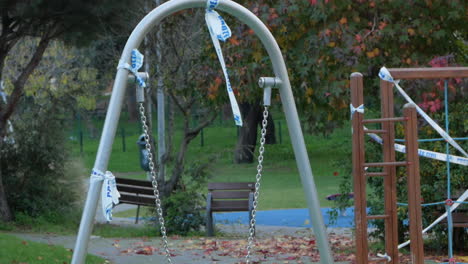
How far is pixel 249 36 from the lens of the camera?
10.3 meters

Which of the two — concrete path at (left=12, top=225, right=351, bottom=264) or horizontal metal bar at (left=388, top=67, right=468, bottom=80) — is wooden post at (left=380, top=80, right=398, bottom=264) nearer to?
horizontal metal bar at (left=388, top=67, right=468, bottom=80)

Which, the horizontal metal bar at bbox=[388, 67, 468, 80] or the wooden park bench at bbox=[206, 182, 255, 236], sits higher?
the horizontal metal bar at bbox=[388, 67, 468, 80]

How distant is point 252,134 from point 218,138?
8.19 m

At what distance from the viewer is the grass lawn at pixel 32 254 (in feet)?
26.6

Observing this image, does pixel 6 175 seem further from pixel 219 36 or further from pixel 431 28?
pixel 219 36

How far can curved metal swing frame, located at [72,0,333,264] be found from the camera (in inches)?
191

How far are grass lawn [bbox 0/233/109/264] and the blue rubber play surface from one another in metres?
6.22

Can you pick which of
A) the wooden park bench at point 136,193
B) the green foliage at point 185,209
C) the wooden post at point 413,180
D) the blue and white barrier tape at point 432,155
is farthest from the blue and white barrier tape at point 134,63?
the wooden park bench at point 136,193

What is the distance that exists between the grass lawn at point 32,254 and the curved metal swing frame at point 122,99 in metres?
3.46

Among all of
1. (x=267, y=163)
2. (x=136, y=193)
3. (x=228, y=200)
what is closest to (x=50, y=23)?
(x=136, y=193)

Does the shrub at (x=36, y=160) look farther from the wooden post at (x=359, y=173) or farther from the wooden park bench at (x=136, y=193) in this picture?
the wooden post at (x=359, y=173)

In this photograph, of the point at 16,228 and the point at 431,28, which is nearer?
the point at 431,28

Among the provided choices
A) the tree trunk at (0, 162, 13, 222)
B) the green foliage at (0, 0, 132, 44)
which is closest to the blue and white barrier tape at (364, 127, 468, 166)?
the green foliage at (0, 0, 132, 44)

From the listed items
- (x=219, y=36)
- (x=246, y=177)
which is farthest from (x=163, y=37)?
(x=246, y=177)
